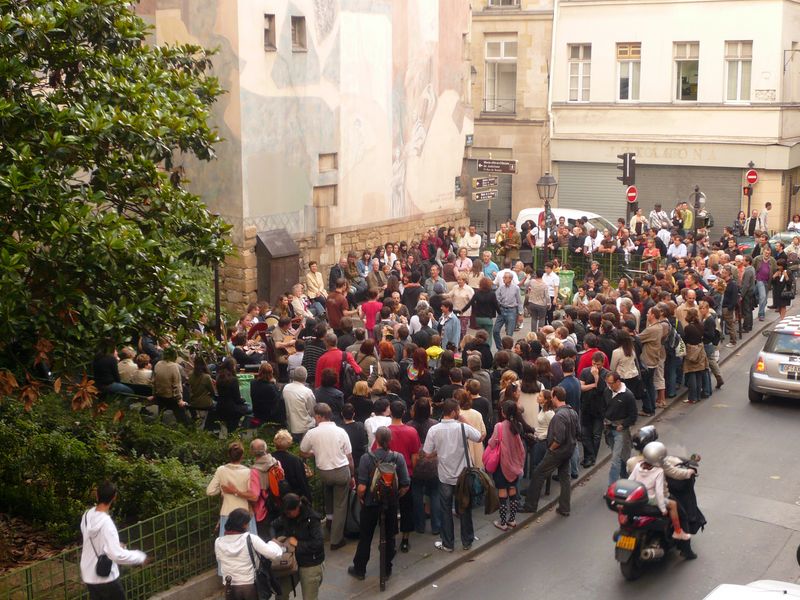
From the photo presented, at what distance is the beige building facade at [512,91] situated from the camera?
41188mm

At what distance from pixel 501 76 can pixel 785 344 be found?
1012 inches

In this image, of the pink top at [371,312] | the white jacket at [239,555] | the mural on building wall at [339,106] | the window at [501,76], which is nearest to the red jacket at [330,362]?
the pink top at [371,312]

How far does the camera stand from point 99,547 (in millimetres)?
9219

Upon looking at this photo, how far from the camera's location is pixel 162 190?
12.1 metres

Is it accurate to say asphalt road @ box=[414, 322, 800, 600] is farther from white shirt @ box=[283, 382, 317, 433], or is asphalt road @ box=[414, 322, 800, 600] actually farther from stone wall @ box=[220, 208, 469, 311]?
stone wall @ box=[220, 208, 469, 311]

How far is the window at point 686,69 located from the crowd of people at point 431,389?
59.2 feet

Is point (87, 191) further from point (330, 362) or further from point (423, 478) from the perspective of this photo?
point (423, 478)

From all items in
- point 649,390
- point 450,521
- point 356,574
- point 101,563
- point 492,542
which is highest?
point 101,563

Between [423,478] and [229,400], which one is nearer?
[423,478]

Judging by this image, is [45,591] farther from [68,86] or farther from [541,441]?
[541,441]

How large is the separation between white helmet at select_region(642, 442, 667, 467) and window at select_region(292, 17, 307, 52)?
1707 centimetres

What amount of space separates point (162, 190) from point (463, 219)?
22873mm

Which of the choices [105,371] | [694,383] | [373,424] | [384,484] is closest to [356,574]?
[384,484]

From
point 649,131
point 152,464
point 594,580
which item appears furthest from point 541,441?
point 649,131
